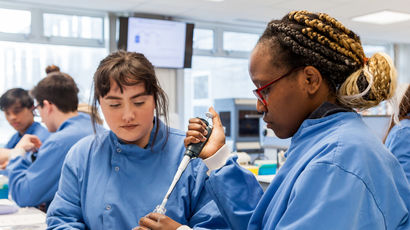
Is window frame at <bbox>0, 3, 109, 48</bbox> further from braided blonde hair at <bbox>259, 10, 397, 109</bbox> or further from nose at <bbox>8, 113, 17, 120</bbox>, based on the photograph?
braided blonde hair at <bbox>259, 10, 397, 109</bbox>

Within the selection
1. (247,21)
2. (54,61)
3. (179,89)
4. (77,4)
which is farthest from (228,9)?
(54,61)

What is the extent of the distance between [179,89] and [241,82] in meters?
1.22

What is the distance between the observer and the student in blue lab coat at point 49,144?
2.05 m

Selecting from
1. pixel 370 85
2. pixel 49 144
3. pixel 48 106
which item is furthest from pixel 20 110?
pixel 370 85

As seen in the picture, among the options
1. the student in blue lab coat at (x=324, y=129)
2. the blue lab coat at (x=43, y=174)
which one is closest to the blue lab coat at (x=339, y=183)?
the student in blue lab coat at (x=324, y=129)

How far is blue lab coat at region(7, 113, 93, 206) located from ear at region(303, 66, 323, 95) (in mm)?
1519

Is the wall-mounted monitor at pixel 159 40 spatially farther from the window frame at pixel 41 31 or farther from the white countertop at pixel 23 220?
the white countertop at pixel 23 220

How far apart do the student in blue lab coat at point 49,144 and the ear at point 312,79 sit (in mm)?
1519

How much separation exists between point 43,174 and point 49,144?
0.50ft

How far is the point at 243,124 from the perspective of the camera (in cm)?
480

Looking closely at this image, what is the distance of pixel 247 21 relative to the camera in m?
6.25

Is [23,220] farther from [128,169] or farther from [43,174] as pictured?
[128,169]

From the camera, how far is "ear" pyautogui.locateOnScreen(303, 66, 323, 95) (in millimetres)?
903

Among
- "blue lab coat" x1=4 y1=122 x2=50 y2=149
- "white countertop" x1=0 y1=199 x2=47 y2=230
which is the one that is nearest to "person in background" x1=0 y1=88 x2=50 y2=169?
"blue lab coat" x1=4 y1=122 x2=50 y2=149
